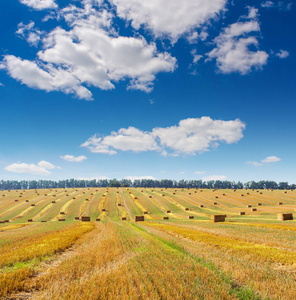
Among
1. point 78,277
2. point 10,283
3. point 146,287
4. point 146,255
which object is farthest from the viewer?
point 146,255

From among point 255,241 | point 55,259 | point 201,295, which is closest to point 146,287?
point 201,295

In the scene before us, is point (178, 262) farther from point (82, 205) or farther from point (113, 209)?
point (82, 205)

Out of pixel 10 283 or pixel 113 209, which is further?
pixel 113 209

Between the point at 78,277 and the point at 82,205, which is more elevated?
the point at 78,277

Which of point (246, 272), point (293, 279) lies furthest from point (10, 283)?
point (293, 279)

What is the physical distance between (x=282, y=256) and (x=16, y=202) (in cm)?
10024

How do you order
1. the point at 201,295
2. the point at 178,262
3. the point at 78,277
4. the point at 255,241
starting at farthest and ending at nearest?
the point at 255,241
the point at 178,262
the point at 78,277
the point at 201,295

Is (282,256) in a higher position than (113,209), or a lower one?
higher

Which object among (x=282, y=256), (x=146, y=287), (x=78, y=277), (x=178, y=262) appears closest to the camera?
(x=146, y=287)

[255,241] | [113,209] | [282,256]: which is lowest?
[113,209]

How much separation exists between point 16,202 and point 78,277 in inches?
3758

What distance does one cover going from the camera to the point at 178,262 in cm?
1130

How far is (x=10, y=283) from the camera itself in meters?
8.41

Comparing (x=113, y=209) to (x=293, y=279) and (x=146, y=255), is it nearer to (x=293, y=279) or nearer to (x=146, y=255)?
(x=146, y=255)
